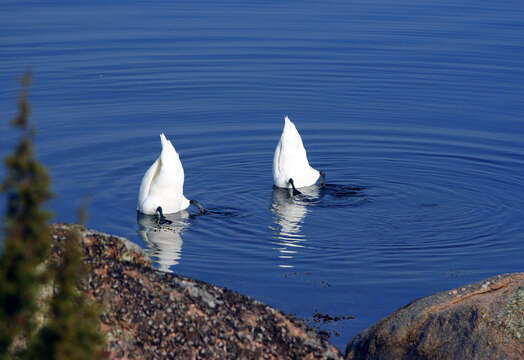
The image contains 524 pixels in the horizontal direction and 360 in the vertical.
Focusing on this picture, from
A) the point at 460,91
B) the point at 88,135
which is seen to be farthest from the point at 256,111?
the point at 460,91

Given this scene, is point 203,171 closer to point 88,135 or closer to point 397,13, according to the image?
point 88,135

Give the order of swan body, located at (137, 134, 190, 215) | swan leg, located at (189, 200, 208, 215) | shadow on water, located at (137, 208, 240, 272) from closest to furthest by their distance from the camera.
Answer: shadow on water, located at (137, 208, 240, 272)
swan body, located at (137, 134, 190, 215)
swan leg, located at (189, 200, 208, 215)

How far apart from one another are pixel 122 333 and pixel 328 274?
184 inches

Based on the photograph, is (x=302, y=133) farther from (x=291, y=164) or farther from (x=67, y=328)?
(x=67, y=328)

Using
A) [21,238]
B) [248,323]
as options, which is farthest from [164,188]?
[21,238]

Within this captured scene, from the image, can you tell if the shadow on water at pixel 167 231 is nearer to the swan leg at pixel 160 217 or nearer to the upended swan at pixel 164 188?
the swan leg at pixel 160 217

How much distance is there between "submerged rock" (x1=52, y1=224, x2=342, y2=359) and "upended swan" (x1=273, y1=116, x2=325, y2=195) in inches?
261

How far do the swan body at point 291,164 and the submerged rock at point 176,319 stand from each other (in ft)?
21.8

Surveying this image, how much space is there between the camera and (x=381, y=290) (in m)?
10.9

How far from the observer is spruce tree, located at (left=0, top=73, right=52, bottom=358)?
3674mm

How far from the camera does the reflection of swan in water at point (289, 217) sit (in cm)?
1236

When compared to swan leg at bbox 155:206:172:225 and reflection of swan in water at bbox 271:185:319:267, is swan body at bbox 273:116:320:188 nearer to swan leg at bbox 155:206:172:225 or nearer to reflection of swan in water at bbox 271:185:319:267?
reflection of swan in water at bbox 271:185:319:267

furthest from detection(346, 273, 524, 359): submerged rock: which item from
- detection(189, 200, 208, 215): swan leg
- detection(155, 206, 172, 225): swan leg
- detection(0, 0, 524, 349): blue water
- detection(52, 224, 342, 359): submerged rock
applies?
detection(155, 206, 172, 225): swan leg

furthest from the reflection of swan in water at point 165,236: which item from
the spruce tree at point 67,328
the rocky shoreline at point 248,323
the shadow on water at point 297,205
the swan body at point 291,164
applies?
the spruce tree at point 67,328
